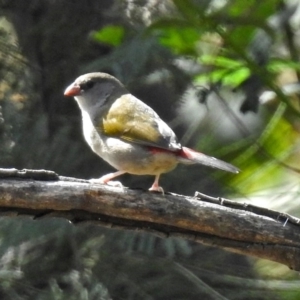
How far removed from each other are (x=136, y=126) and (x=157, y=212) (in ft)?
1.86

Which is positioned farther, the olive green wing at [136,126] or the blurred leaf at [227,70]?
the blurred leaf at [227,70]

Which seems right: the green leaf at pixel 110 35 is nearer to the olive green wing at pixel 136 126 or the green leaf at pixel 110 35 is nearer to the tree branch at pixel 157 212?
the olive green wing at pixel 136 126

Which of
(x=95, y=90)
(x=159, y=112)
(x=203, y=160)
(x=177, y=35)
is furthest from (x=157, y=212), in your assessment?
(x=159, y=112)

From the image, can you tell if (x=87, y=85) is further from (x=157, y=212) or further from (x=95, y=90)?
(x=157, y=212)

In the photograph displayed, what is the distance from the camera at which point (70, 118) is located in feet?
14.4

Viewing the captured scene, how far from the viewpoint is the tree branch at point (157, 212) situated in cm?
263

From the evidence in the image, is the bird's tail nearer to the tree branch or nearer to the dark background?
the tree branch

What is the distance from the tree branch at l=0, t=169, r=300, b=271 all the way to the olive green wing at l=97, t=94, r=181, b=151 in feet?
1.04

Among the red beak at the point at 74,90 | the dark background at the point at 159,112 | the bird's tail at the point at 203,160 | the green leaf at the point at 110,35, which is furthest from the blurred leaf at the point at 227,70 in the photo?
the bird's tail at the point at 203,160

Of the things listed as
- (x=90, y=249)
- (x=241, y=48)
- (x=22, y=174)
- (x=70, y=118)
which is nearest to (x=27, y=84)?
(x=70, y=118)

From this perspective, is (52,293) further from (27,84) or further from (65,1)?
(65,1)

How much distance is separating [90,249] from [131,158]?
1.00m

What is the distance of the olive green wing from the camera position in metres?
3.08

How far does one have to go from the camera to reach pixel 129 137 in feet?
10.5
